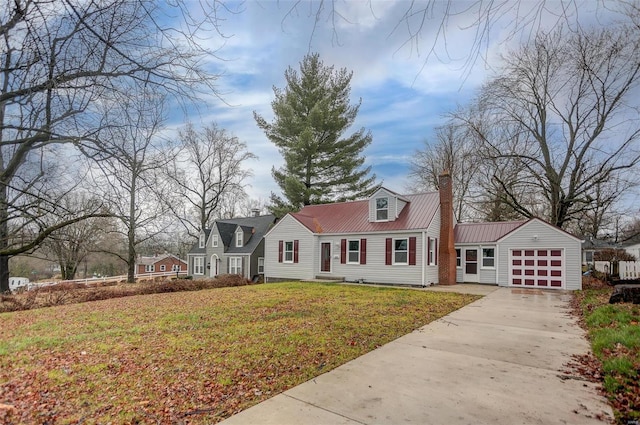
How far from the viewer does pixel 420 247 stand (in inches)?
656

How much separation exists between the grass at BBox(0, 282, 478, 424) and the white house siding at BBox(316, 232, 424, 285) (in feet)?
22.3

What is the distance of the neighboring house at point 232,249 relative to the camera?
85.7 ft

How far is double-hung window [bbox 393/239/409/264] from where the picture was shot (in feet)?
56.5

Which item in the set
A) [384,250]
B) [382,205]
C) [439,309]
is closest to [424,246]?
[384,250]

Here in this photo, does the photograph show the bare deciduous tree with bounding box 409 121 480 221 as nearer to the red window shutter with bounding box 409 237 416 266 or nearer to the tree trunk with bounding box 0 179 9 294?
the red window shutter with bounding box 409 237 416 266

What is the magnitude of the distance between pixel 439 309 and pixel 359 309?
239 centimetres

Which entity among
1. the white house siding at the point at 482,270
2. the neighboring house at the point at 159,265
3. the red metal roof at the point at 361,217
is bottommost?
the neighboring house at the point at 159,265

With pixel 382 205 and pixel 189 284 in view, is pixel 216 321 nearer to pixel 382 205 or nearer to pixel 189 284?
pixel 189 284

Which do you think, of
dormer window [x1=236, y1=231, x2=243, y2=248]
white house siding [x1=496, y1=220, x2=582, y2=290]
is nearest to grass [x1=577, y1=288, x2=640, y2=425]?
white house siding [x1=496, y1=220, x2=582, y2=290]

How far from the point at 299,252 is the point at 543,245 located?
1280 centimetres

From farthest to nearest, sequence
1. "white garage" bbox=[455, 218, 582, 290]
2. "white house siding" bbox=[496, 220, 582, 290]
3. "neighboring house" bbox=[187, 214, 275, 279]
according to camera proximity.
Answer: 1. "neighboring house" bbox=[187, 214, 275, 279]
2. "white garage" bbox=[455, 218, 582, 290]
3. "white house siding" bbox=[496, 220, 582, 290]

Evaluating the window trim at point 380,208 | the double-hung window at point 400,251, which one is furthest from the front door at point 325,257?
the double-hung window at point 400,251

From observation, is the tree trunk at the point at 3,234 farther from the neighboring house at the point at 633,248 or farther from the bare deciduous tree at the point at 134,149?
the neighboring house at the point at 633,248

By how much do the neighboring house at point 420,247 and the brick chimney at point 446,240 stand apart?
0.05 metres
